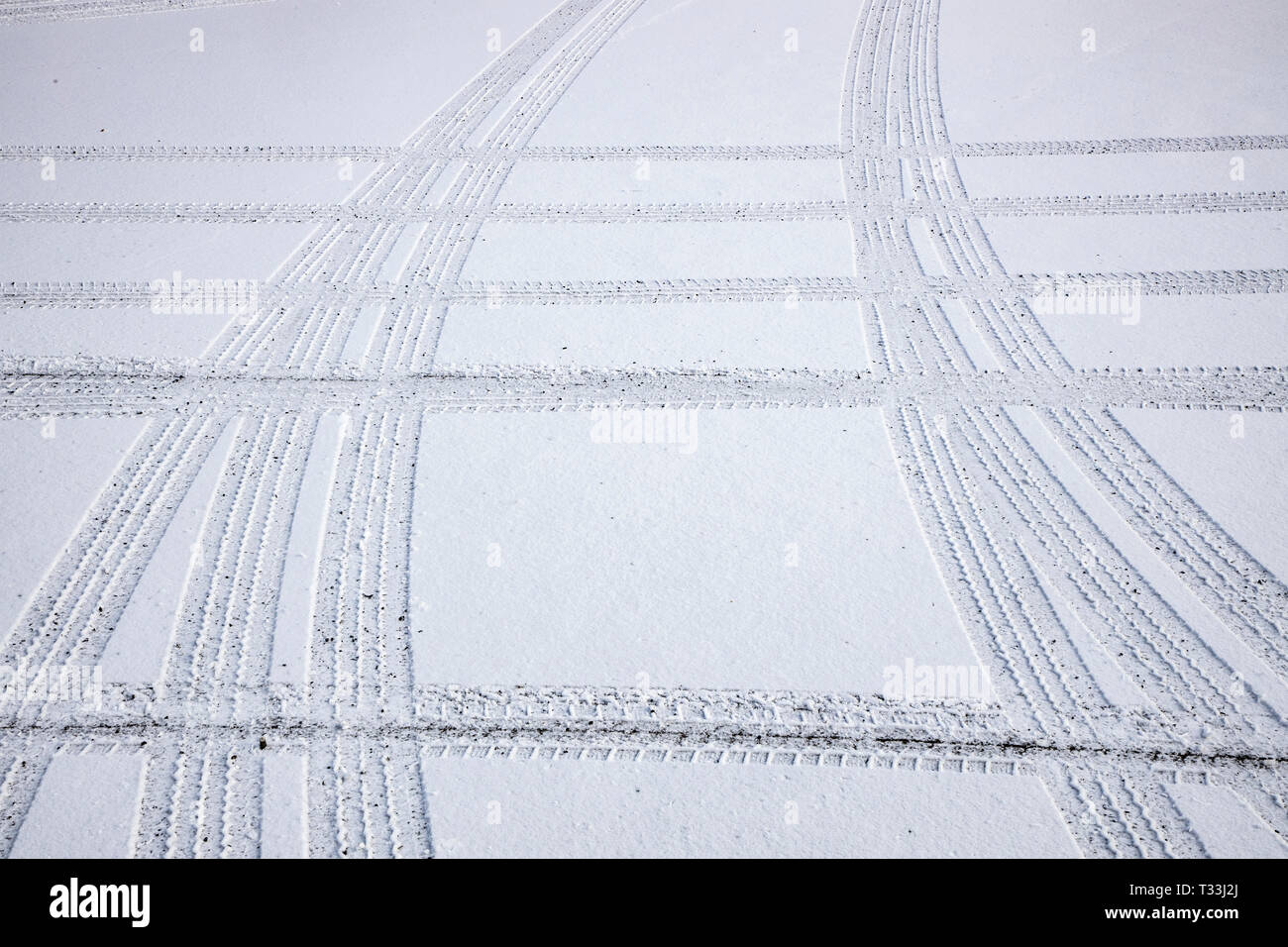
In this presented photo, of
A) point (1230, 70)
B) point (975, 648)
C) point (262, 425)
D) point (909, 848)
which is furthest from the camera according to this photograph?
point (1230, 70)

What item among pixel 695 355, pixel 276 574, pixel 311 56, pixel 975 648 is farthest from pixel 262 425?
pixel 311 56

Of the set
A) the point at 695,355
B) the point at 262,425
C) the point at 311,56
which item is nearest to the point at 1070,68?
the point at 695,355

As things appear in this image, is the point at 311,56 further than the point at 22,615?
Yes

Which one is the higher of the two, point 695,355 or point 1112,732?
point 695,355

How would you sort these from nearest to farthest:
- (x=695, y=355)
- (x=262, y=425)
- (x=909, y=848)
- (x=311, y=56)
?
(x=909, y=848), (x=262, y=425), (x=695, y=355), (x=311, y=56)

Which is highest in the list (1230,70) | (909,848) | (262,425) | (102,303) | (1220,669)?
(1230,70)

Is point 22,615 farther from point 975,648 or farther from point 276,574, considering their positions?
point 975,648
